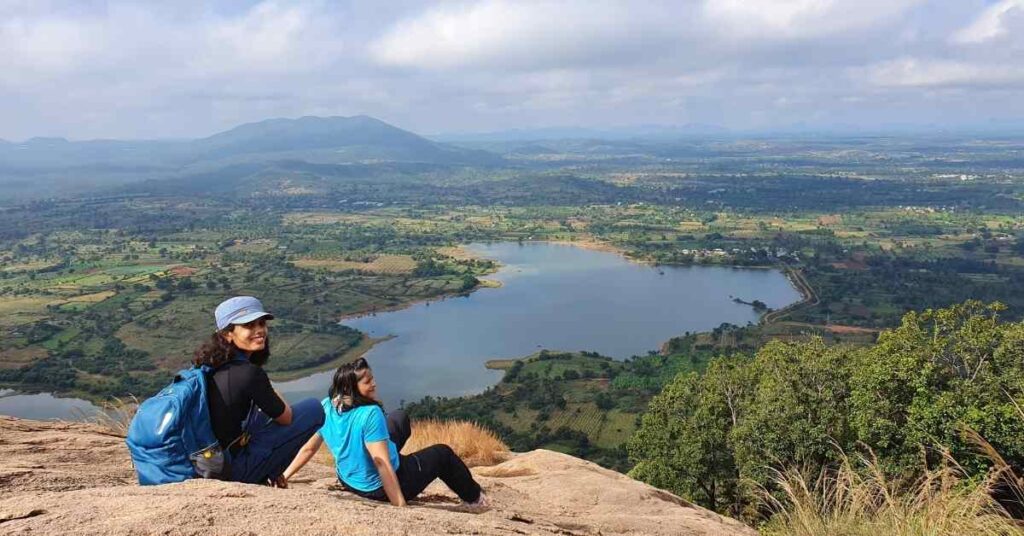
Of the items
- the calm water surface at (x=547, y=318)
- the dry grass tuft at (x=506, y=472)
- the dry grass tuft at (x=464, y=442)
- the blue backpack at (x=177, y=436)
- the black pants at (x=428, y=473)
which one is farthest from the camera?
the calm water surface at (x=547, y=318)

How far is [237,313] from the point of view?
3.83 m

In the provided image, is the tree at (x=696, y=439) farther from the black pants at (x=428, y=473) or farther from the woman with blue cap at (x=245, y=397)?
the woman with blue cap at (x=245, y=397)

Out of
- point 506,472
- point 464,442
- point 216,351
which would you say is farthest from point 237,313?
point 464,442

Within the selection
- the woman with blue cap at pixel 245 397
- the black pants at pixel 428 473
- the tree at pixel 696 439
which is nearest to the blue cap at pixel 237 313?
the woman with blue cap at pixel 245 397

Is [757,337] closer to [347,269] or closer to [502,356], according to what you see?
[502,356]

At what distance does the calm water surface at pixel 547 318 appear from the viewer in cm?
4384

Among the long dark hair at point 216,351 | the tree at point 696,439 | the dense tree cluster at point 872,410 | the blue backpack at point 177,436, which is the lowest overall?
the tree at point 696,439

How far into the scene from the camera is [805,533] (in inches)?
174

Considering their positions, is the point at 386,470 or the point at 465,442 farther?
the point at 465,442

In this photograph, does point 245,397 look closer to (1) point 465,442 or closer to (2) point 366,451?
(2) point 366,451

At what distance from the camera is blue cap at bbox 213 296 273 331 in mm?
3801

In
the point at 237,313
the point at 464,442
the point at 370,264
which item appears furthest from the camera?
the point at 370,264

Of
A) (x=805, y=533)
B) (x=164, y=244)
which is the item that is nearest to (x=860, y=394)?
(x=805, y=533)

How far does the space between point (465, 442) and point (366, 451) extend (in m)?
4.07
